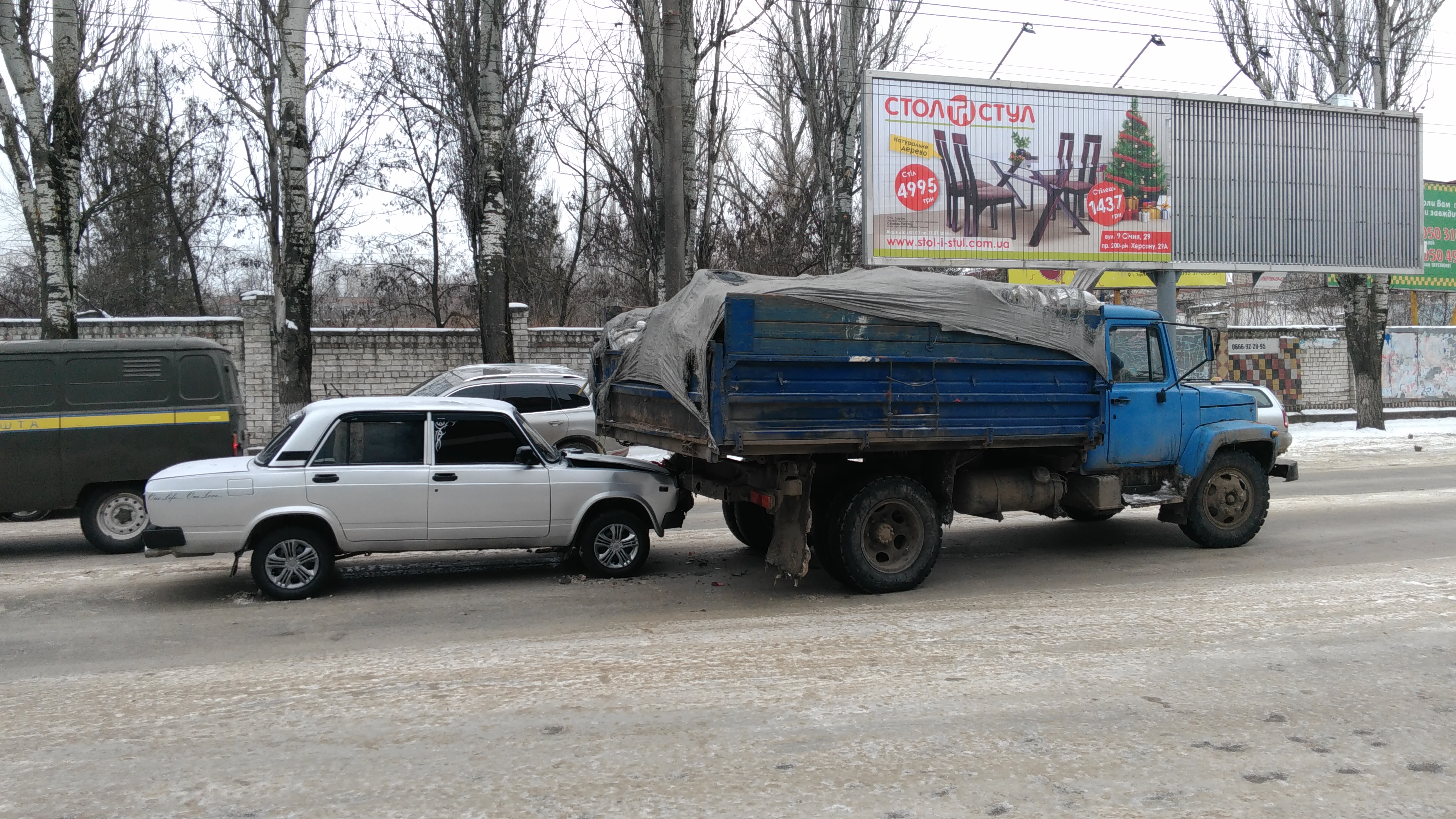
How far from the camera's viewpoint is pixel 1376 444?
21828 millimetres

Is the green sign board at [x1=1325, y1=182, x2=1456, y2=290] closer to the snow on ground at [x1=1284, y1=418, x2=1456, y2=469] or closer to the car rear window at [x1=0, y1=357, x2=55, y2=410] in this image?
the snow on ground at [x1=1284, y1=418, x2=1456, y2=469]

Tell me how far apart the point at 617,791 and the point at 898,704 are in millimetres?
1749

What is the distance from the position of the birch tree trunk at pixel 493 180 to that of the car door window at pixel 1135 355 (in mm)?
12477

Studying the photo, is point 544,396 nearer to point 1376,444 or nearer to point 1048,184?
point 1048,184

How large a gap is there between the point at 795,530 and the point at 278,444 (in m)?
4.10

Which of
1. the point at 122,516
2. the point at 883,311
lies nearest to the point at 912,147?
the point at 883,311

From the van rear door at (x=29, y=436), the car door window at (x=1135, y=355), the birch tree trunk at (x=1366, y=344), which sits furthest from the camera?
the birch tree trunk at (x=1366, y=344)

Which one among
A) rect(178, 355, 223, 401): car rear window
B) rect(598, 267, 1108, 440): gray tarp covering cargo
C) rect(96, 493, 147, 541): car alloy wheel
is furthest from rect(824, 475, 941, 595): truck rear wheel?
rect(96, 493, 147, 541): car alloy wheel

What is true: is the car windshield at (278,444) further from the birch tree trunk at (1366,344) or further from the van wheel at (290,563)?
the birch tree trunk at (1366,344)

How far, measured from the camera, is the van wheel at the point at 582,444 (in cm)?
1606

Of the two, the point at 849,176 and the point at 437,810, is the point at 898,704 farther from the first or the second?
the point at 849,176

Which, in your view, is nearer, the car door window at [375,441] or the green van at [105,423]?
the car door window at [375,441]

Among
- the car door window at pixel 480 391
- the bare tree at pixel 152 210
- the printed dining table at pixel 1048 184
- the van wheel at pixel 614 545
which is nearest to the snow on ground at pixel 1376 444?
the printed dining table at pixel 1048 184

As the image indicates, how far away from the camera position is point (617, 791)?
14.1ft
